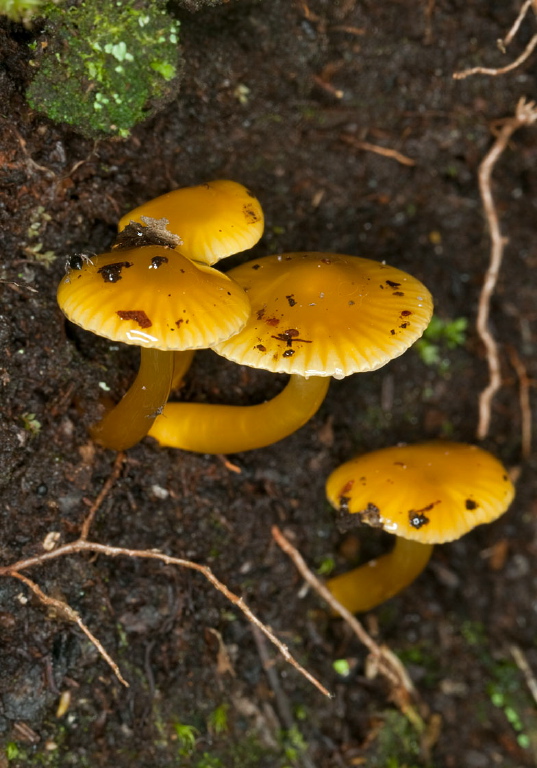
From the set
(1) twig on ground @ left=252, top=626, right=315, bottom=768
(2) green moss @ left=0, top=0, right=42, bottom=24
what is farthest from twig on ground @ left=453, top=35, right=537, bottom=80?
(1) twig on ground @ left=252, top=626, right=315, bottom=768

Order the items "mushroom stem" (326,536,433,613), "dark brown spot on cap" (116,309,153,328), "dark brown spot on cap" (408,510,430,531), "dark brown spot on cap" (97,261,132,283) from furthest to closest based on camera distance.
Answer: "mushroom stem" (326,536,433,613) → "dark brown spot on cap" (408,510,430,531) → "dark brown spot on cap" (97,261,132,283) → "dark brown spot on cap" (116,309,153,328)

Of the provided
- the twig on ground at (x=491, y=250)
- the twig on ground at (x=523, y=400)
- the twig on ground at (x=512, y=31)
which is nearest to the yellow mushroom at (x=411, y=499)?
the twig on ground at (x=491, y=250)

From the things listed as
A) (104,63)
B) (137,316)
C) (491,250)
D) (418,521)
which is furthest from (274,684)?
(104,63)

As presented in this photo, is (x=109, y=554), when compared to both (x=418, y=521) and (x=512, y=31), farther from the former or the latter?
(x=512, y=31)

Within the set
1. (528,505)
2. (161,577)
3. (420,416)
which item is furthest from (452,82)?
(161,577)

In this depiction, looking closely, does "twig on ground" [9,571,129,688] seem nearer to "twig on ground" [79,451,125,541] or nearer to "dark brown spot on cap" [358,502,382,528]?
"twig on ground" [79,451,125,541]

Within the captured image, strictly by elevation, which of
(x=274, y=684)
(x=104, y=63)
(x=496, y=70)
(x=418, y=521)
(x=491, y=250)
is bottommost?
(x=274, y=684)
